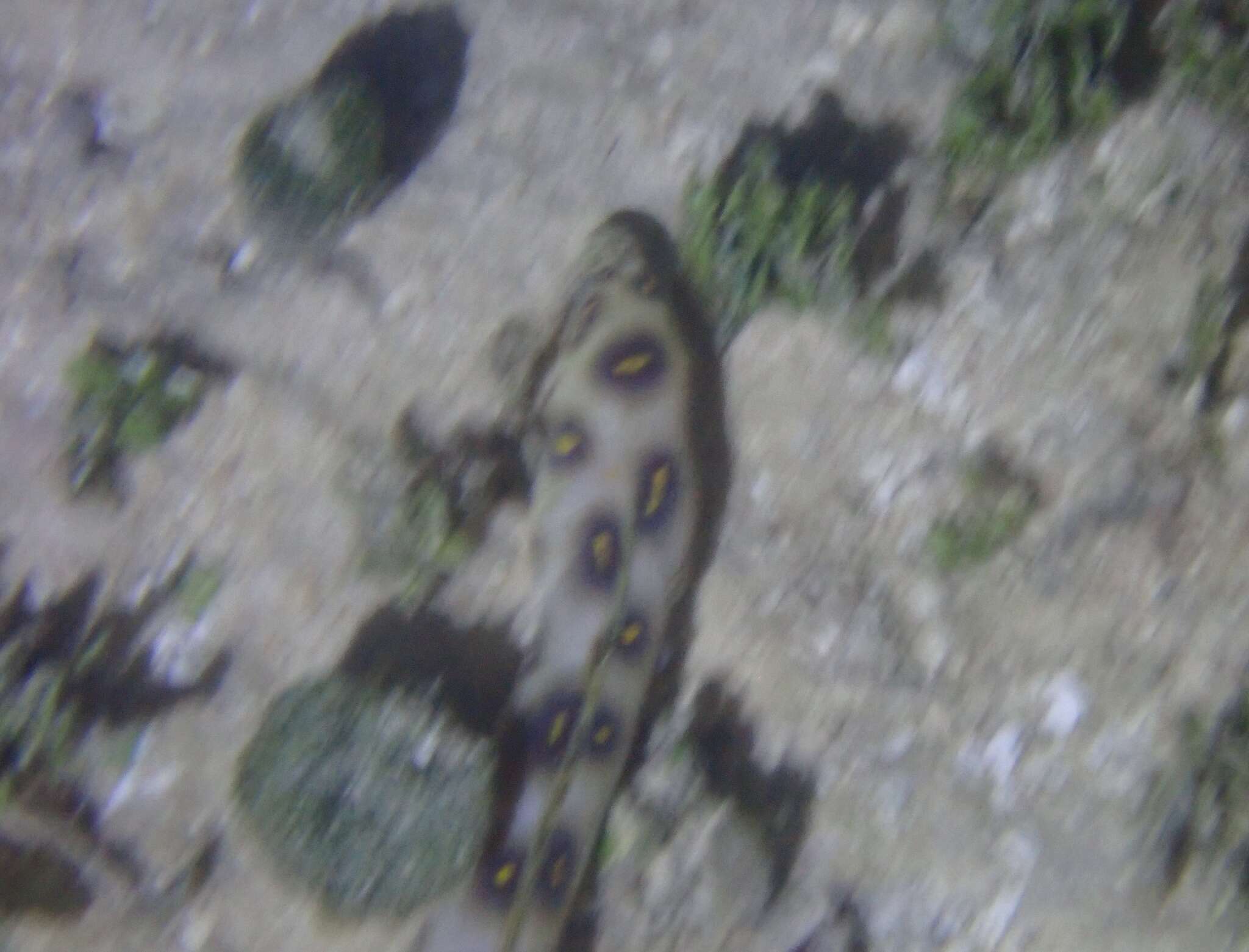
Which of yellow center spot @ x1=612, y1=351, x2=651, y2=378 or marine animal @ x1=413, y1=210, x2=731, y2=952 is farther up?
yellow center spot @ x1=612, y1=351, x2=651, y2=378

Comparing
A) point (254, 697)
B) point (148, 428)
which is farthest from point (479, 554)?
point (148, 428)

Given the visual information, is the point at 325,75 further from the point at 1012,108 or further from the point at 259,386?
the point at 1012,108

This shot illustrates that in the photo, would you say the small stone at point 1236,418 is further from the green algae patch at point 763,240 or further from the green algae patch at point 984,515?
the green algae patch at point 763,240

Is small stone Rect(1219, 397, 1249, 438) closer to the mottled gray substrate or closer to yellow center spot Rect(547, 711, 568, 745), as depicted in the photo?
the mottled gray substrate

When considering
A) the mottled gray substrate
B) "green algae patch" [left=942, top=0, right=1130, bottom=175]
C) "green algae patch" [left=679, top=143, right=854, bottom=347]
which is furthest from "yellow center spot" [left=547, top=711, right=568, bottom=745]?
"green algae patch" [left=942, top=0, right=1130, bottom=175]

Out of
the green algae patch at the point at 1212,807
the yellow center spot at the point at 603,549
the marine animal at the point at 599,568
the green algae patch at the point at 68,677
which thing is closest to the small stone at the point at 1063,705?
the green algae patch at the point at 1212,807

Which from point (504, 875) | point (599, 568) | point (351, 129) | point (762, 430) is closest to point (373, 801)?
point (504, 875)
